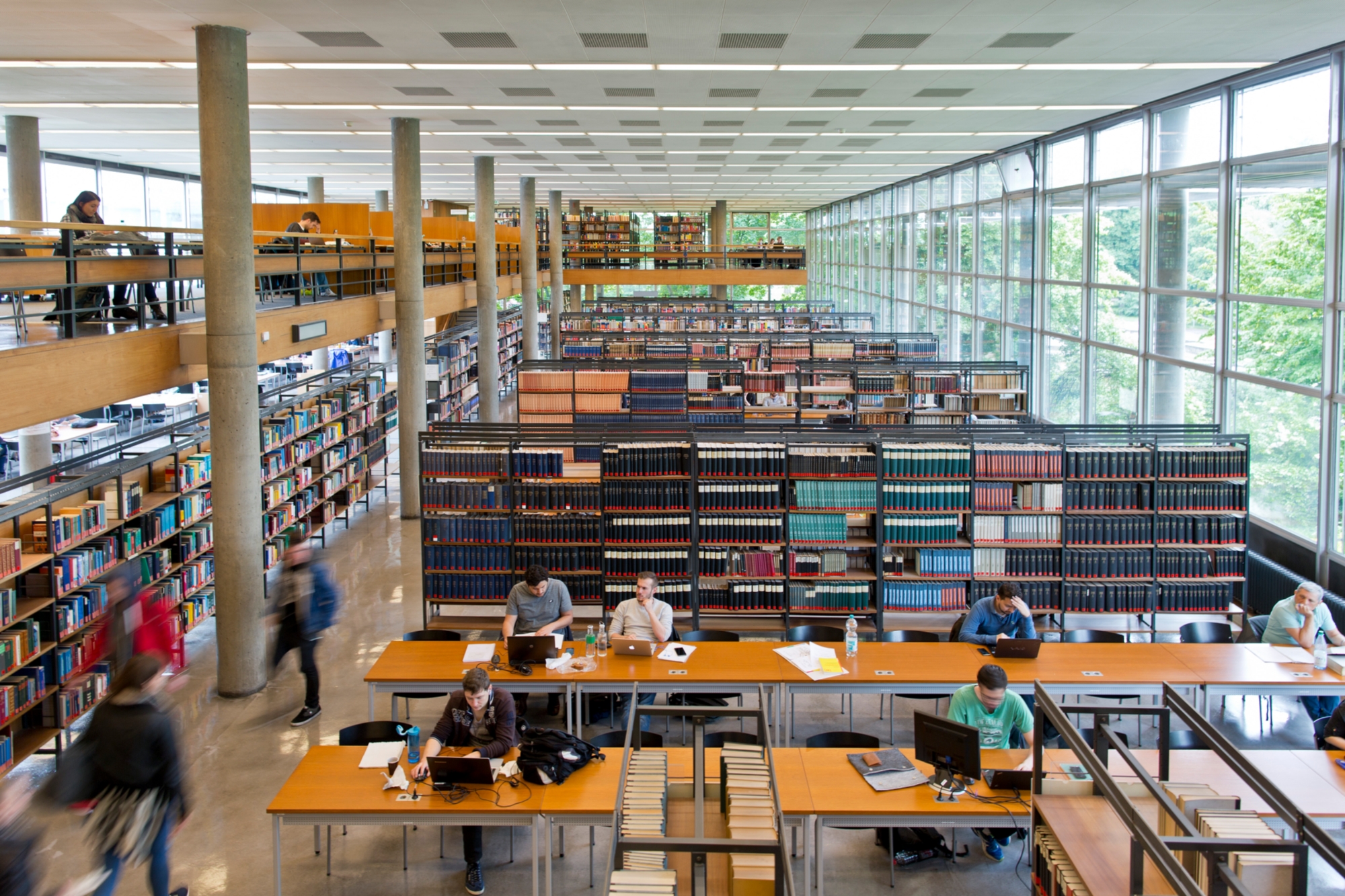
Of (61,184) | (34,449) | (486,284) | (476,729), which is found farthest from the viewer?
(61,184)

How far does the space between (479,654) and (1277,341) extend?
25.1ft

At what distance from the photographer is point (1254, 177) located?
31.3ft

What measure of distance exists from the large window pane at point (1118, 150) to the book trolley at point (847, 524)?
4.96m

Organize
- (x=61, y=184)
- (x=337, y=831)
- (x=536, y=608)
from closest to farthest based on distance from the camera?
1. (x=337, y=831)
2. (x=536, y=608)
3. (x=61, y=184)

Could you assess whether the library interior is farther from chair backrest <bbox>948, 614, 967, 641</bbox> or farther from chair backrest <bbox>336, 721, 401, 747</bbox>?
chair backrest <bbox>948, 614, 967, 641</bbox>

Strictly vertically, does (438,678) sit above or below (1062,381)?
below

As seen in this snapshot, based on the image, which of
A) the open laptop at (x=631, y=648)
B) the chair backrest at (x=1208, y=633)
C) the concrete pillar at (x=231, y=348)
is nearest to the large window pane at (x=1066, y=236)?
the chair backrest at (x=1208, y=633)

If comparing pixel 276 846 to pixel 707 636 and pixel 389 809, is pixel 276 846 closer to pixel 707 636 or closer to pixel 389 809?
pixel 389 809

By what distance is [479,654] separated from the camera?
21.6 feet

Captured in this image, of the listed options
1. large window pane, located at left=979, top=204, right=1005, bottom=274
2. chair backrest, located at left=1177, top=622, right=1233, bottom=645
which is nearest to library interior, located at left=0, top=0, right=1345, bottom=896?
chair backrest, located at left=1177, top=622, right=1233, bottom=645

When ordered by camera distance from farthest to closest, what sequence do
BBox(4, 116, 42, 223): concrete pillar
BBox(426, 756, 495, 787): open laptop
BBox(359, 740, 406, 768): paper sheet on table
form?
BBox(4, 116, 42, 223): concrete pillar < BBox(359, 740, 406, 768): paper sheet on table < BBox(426, 756, 495, 787): open laptop

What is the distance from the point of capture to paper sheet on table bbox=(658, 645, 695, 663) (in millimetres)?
6504

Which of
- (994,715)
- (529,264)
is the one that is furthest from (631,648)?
(529,264)

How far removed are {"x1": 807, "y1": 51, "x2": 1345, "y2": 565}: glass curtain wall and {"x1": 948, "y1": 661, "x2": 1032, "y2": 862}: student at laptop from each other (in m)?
4.60
